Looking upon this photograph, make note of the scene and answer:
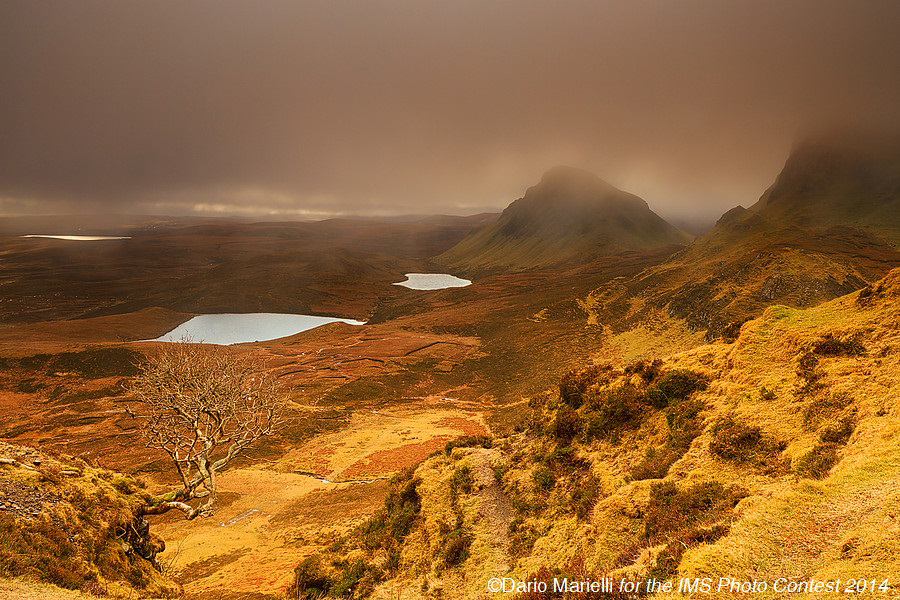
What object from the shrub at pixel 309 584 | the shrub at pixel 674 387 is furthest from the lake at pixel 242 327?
the shrub at pixel 674 387

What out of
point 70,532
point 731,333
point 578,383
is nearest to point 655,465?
point 578,383

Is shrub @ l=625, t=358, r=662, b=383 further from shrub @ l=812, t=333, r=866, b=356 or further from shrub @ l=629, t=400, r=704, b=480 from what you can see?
shrub @ l=812, t=333, r=866, b=356

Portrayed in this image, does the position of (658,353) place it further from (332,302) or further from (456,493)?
(332,302)

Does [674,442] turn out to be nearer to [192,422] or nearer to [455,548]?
[455,548]

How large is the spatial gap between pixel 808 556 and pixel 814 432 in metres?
4.29

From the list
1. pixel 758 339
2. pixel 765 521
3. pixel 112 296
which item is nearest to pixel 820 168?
pixel 758 339

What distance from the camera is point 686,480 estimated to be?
9398 millimetres

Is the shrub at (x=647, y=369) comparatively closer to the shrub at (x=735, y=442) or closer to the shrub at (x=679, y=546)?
the shrub at (x=735, y=442)

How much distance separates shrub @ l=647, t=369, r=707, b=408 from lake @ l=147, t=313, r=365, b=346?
10144 centimetres

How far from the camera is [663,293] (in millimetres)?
66562

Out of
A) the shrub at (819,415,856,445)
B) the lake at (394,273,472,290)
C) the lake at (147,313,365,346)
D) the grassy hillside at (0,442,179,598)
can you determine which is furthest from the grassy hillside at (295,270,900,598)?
the lake at (394,273,472,290)

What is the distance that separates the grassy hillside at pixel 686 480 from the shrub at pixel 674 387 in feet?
0.20

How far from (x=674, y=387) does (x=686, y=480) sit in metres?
4.33

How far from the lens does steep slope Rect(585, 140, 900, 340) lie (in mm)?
48594
